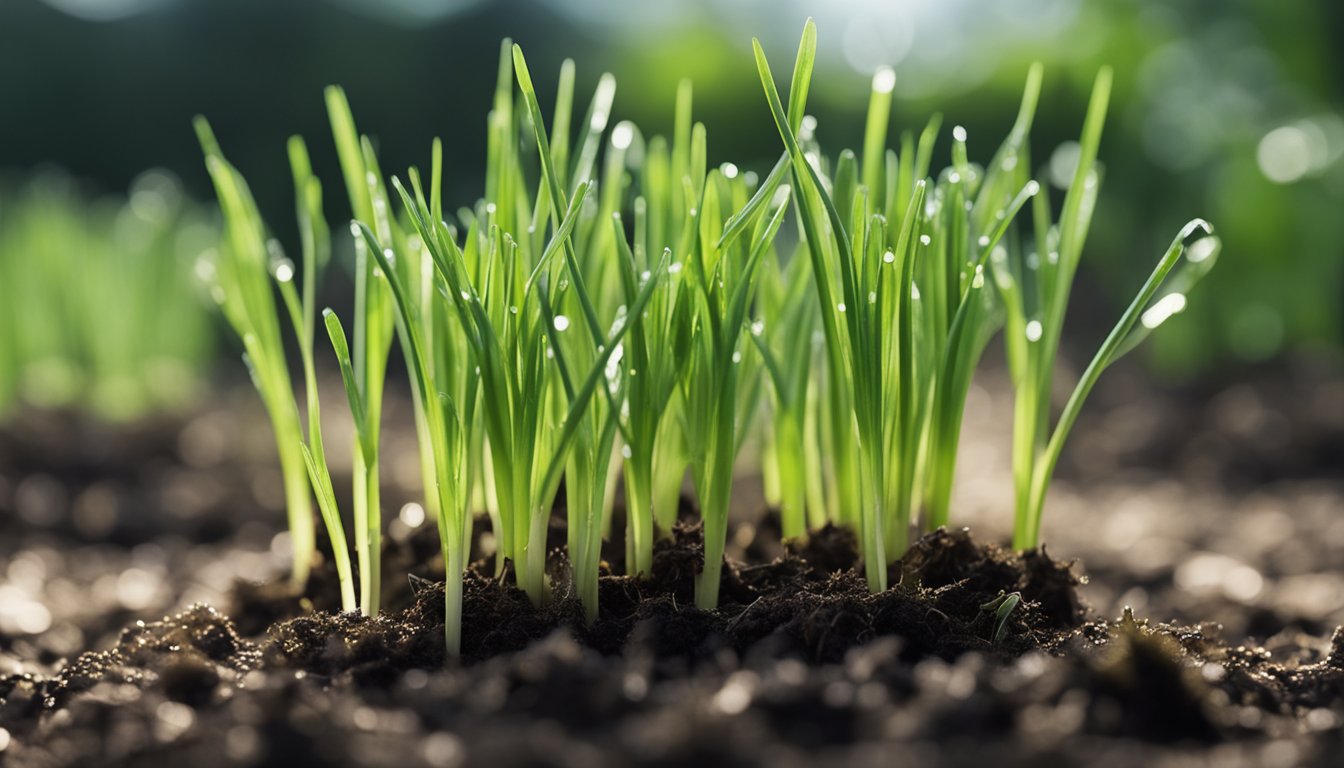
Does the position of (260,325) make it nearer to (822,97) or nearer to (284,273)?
(284,273)

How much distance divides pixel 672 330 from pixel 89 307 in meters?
2.79

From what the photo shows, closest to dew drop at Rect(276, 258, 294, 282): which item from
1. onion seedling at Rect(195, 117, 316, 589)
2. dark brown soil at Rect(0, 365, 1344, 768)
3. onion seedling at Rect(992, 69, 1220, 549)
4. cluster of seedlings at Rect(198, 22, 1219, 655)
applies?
cluster of seedlings at Rect(198, 22, 1219, 655)

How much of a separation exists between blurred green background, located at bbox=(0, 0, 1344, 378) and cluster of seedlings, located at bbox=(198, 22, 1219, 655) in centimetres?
277

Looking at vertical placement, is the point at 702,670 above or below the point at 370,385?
below

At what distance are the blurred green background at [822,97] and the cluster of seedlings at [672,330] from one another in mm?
2767

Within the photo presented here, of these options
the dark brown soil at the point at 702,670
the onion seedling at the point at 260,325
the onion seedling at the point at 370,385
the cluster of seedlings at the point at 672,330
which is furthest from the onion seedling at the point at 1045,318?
the onion seedling at the point at 260,325

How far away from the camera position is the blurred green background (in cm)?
398

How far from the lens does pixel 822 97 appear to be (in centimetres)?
618

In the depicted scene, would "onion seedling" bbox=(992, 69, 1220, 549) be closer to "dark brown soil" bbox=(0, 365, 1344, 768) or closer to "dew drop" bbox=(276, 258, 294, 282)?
"dark brown soil" bbox=(0, 365, 1344, 768)

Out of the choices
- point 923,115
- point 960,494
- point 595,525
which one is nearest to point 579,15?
point 923,115

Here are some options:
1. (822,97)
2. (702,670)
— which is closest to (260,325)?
(702,670)

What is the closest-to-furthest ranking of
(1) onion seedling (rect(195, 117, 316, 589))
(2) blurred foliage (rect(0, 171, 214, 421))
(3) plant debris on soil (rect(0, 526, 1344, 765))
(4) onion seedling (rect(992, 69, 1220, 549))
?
1. (3) plant debris on soil (rect(0, 526, 1344, 765))
2. (4) onion seedling (rect(992, 69, 1220, 549))
3. (1) onion seedling (rect(195, 117, 316, 589))
4. (2) blurred foliage (rect(0, 171, 214, 421))

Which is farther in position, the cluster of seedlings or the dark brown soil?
the cluster of seedlings

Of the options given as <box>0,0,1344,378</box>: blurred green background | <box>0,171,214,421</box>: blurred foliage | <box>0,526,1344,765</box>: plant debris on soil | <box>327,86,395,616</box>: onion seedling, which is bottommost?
<box>0,526,1344,765</box>: plant debris on soil
